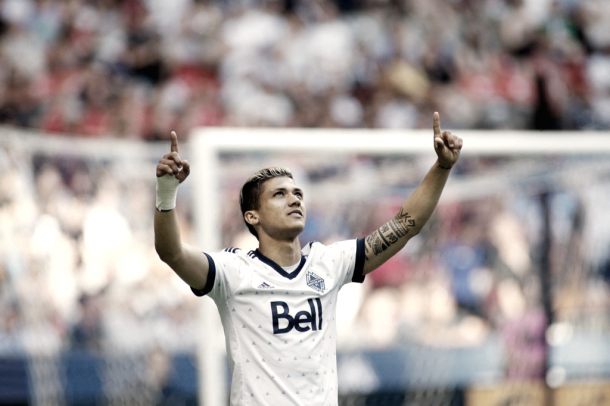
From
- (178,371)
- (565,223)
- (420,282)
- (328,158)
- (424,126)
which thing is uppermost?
(424,126)

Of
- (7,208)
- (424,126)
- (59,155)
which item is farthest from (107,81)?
(424,126)

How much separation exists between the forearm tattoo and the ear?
0.51 m

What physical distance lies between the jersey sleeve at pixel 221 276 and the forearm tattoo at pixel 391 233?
0.59 metres

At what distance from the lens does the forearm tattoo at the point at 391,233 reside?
3.57 metres

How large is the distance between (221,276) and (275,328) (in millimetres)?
304

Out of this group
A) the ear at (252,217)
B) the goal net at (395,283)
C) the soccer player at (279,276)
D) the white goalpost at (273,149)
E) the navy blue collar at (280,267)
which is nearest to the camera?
the soccer player at (279,276)

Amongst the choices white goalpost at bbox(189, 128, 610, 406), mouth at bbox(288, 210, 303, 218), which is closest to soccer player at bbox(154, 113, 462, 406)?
mouth at bbox(288, 210, 303, 218)

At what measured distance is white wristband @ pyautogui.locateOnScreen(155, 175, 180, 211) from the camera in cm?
313

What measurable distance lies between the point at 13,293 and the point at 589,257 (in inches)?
190

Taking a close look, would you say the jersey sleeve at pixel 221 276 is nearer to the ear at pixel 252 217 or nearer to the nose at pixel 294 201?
the ear at pixel 252 217

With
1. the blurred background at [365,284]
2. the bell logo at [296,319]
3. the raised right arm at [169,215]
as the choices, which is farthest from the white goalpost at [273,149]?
the raised right arm at [169,215]

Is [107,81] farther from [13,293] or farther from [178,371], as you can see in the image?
[178,371]

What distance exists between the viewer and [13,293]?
6949 mm

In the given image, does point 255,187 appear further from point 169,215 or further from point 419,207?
point 419,207
